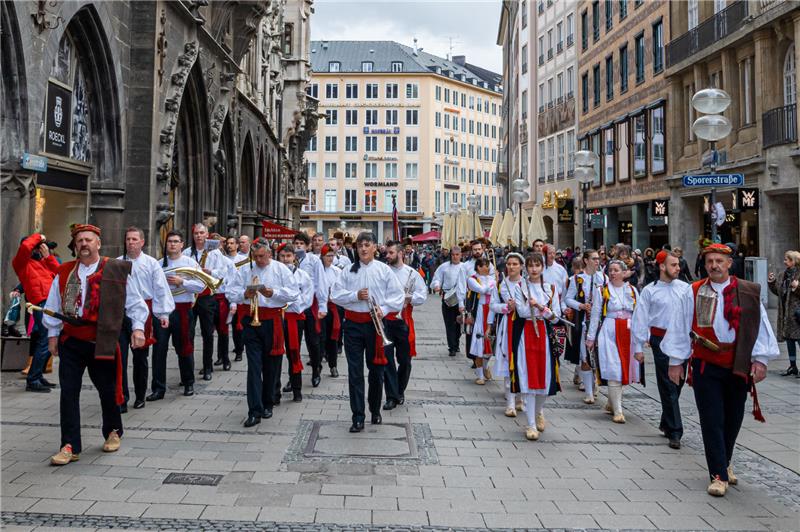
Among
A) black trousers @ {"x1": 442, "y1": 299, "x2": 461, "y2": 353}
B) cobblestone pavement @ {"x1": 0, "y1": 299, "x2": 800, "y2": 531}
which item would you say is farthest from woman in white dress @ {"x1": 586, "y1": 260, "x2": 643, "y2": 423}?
black trousers @ {"x1": 442, "y1": 299, "x2": 461, "y2": 353}

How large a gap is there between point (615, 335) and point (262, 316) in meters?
4.20

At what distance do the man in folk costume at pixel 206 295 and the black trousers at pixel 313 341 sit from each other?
141cm

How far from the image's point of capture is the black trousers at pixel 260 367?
310 inches

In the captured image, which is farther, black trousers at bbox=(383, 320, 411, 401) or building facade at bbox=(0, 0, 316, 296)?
building facade at bbox=(0, 0, 316, 296)

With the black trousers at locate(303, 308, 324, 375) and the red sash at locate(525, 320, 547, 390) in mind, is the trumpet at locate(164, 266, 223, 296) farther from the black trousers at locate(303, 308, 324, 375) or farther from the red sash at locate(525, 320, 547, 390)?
the red sash at locate(525, 320, 547, 390)

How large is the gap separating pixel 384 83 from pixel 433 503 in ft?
273

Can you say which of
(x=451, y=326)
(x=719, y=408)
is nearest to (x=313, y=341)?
(x=451, y=326)

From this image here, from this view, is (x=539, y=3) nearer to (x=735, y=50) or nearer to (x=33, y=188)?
(x=735, y=50)

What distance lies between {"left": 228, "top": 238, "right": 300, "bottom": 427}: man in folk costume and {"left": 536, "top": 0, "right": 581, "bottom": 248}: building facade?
32479 mm

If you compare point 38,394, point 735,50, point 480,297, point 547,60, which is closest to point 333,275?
point 480,297

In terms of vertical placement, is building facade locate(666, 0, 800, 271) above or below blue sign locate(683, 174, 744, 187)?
above

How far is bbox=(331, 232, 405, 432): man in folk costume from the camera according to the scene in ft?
25.3

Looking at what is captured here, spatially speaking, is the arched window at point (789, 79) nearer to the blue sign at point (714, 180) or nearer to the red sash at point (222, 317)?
the blue sign at point (714, 180)

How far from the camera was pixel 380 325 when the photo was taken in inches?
309
